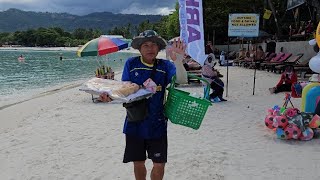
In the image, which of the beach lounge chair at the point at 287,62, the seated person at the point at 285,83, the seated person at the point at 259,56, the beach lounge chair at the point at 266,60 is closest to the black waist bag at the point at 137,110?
the seated person at the point at 285,83

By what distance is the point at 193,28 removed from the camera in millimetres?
7762

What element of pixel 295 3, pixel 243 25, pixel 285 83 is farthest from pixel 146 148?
pixel 295 3

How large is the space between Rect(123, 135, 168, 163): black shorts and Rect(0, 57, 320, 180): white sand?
1.27m

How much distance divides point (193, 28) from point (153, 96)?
4.60 metres

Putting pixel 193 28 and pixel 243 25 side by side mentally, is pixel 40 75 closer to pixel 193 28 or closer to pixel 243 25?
pixel 243 25

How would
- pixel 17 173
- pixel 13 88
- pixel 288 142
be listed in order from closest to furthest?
pixel 17 173
pixel 288 142
pixel 13 88

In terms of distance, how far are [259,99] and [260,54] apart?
1210 centimetres

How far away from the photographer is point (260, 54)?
73.3 feet

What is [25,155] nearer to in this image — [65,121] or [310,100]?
[65,121]

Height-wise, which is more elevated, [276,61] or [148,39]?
[148,39]

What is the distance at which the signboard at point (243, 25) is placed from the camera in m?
11.8

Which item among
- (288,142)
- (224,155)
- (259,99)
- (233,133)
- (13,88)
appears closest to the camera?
(224,155)

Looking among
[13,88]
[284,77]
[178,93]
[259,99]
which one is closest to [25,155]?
[178,93]

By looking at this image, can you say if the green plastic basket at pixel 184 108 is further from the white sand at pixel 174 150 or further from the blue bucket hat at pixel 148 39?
the white sand at pixel 174 150
